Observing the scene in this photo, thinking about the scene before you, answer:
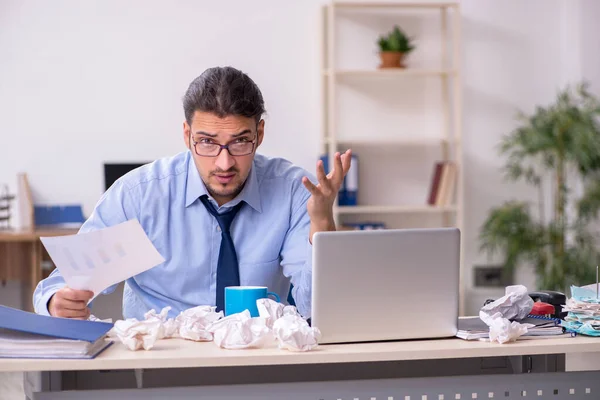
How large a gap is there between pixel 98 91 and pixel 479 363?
3444 mm

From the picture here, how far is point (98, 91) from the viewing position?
15.5 ft

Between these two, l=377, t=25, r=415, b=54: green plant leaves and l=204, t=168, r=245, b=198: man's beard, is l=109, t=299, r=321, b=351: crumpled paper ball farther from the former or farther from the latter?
l=377, t=25, r=415, b=54: green plant leaves

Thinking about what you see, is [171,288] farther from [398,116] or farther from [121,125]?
[398,116]

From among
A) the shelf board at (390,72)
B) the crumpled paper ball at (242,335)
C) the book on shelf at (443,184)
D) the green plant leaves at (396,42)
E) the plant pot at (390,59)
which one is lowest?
the crumpled paper ball at (242,335)

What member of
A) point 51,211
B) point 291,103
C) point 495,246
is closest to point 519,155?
point 495,246

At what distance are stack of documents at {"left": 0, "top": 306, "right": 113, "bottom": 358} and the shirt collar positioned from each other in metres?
0.71

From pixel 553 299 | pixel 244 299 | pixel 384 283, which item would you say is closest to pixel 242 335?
pixel 244 299

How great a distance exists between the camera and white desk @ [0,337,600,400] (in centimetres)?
148

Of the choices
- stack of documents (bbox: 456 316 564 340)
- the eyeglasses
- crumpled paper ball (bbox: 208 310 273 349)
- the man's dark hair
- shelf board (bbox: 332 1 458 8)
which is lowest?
stack of documents (bbox: 456 316 564 340)

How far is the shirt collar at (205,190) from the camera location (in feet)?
7.24

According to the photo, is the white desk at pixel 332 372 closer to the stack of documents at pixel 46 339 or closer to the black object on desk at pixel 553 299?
the stack of documents at pixel 46 339

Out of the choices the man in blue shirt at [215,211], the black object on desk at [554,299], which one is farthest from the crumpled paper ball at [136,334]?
the black object on desk at [554,299]

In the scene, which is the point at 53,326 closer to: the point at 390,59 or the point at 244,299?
the point at 244,299

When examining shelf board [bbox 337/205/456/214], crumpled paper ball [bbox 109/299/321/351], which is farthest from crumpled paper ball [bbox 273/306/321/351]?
shelf board [bbox 337/205/456/214]
